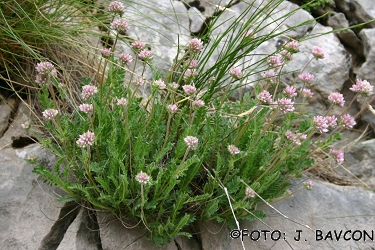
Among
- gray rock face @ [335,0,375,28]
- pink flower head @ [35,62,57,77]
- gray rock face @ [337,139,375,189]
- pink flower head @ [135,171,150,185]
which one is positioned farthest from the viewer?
gray rock face @ [335,0,375,28]

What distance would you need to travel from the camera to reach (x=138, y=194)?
1.76 meters

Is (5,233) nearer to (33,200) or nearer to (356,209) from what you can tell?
(33,200)

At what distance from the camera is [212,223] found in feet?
6.77

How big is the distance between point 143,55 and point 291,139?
2.62ft

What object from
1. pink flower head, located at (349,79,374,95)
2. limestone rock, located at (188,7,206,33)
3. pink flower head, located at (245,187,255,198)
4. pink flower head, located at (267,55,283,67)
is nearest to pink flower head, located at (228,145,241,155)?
pink flower head, located at (245,187,255,198)

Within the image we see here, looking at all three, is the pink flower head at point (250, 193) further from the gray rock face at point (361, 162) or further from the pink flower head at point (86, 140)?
the gray rock face at point (361, 162)

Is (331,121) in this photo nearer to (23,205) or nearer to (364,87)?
(364,87)

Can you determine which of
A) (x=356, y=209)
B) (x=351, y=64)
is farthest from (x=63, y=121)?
(x=351, y=64)

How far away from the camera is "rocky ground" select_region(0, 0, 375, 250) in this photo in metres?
1.90

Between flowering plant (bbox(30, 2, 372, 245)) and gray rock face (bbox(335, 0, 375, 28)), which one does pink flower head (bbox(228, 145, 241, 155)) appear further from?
gray rock face (bbox(335, 0, 375, 28))

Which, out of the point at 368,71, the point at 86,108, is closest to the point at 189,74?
the point at 86,108

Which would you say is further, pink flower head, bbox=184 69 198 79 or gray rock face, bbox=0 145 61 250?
pink flower head, bbox=184 69 198 79

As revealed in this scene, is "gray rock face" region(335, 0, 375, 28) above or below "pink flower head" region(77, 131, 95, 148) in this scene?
above

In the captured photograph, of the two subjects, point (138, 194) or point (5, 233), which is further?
point (5, 233)
